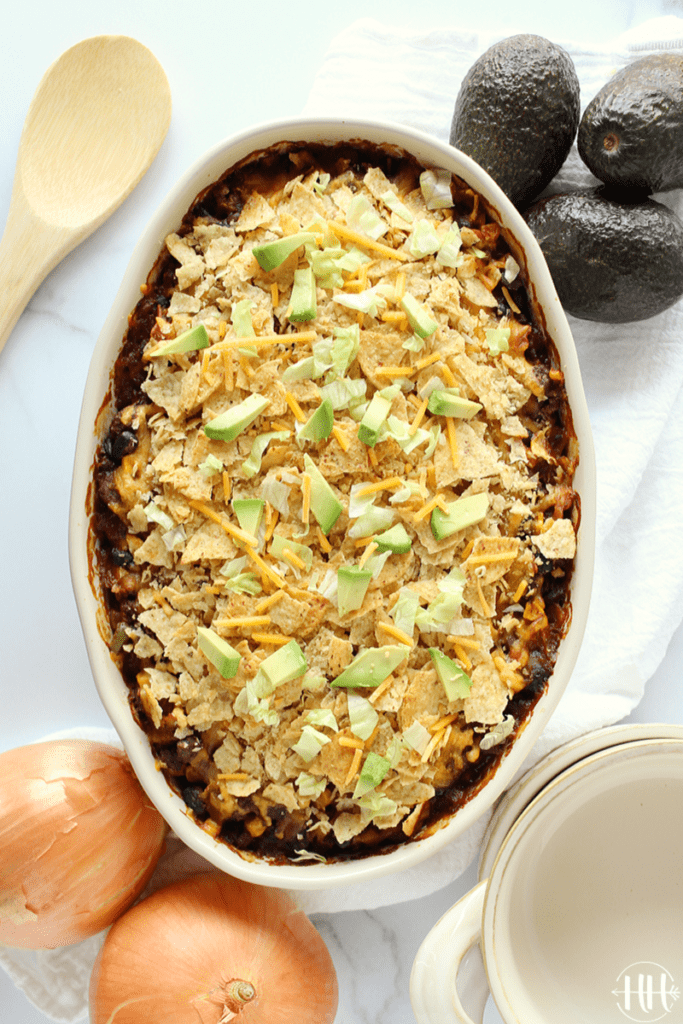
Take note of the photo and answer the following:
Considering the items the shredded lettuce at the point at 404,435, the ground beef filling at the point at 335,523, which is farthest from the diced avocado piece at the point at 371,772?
the shredded lettuce at the point at 404,435

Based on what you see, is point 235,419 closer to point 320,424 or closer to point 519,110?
point 320,424

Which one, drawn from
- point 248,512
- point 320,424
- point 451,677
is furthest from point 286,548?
point 451,677

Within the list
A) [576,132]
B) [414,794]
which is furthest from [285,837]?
[576,132]

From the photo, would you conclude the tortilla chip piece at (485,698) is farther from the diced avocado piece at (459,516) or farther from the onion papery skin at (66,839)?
the onion papery skin at (66,839)

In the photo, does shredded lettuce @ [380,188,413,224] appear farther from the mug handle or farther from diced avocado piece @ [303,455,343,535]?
the mug handle

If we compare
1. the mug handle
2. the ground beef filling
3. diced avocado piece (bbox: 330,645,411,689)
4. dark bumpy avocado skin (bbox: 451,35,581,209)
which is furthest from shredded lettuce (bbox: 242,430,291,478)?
the mug handle
